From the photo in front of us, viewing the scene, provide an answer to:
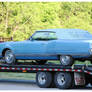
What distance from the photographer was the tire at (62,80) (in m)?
16.2

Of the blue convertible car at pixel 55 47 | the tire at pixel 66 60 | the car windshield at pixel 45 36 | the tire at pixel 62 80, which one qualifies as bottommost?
the tire at pixel 62 80

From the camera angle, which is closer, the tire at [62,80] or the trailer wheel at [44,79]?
the tire at [62,80]

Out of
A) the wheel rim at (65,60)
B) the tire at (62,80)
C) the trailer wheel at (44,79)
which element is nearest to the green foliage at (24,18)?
the trailer wheel at (44,79)

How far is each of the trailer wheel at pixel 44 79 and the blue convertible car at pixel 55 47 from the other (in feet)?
2.13

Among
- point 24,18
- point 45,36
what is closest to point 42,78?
point 45,36

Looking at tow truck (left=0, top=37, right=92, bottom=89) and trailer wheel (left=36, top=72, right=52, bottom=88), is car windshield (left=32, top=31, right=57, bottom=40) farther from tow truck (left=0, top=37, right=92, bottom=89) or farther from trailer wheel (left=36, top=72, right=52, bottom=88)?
trailer wheel (left=36, top=72, right=52, bottom=88)

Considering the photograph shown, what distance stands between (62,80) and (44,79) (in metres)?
0.83

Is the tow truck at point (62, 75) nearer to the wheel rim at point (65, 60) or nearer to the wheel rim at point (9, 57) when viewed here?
the wheel rim at point (65, 60)

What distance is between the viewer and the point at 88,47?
49.2ft

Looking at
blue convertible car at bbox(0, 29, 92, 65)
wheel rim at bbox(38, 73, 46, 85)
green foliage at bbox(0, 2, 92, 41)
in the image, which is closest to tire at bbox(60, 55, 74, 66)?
blue convertible car at bbox(0, 29, 92, 65)

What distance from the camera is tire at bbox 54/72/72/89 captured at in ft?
53.0

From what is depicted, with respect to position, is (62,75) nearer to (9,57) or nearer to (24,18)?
(9,57)

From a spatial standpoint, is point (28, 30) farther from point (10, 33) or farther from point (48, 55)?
point (48, 55)

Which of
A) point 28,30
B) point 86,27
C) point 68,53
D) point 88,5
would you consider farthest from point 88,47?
point 88,5
